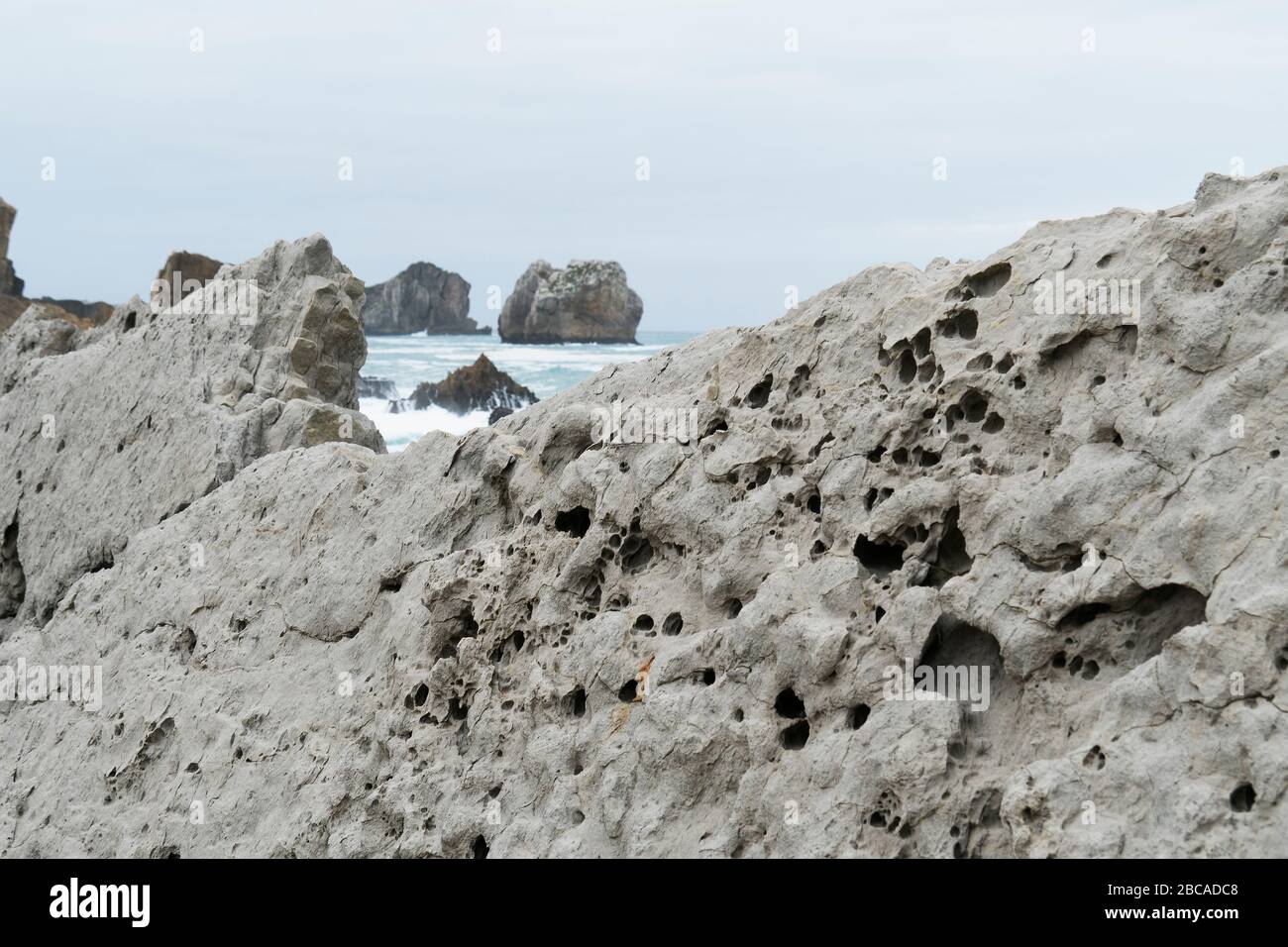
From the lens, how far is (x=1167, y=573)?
18.2 ft

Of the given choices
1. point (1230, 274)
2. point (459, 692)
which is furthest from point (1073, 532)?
point (459, 692)

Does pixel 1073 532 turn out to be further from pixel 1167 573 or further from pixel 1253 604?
pixel 1253 604

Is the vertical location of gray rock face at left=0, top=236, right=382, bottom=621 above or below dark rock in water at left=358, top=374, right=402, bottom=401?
above

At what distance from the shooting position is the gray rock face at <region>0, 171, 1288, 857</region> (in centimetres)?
545

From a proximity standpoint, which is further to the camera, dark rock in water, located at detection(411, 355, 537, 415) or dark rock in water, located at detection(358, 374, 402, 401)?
dark rock in water, located at detection(358, 374, 402, 401)

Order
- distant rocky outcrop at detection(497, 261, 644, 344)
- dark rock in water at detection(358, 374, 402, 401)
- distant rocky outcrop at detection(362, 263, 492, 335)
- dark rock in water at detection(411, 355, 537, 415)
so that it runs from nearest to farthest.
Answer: dark rock in water at detection(411, 355, 537, 415) → dark rock in water at detection(358, 374, 402, 401) → distant rocky outcrop at detection(497, 261, 644, 344) → distant rocky outcrop at detection(362, 263, 492, 335)
